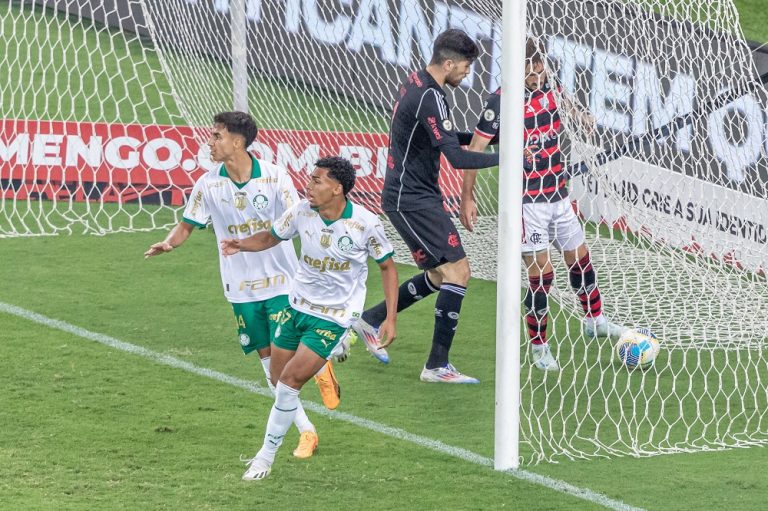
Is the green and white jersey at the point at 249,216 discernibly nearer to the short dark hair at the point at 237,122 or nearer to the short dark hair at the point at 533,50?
the short dark hair at the point at 237,122

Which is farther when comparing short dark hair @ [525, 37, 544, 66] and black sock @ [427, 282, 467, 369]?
black sock @ [427, 282, 467, 369]

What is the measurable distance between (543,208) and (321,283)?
2.34 m

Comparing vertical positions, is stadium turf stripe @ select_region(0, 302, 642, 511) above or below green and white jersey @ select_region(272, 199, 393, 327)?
below

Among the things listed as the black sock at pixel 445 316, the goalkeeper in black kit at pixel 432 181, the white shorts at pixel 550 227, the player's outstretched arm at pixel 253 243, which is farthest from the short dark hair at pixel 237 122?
the white shorts at pixel 550 227

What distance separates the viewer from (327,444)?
693cm

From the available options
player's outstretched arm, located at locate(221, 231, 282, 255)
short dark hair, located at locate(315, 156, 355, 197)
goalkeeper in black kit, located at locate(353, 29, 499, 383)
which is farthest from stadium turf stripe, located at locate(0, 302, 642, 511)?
short dark hair, located at locate(315, 156, 355, 197)

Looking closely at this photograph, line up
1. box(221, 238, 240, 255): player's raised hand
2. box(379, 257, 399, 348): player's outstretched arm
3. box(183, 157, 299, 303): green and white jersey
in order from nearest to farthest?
box(379, 257, 399, 348): player's outstretched arm → box(221, 238, 240, 255): player's raised hand → box(183, 157, 299, 303): green and white jersey

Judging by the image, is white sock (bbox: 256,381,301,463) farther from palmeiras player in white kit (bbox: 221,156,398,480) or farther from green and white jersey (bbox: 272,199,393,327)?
green and white jersey (bbox: 272,199,393,327)

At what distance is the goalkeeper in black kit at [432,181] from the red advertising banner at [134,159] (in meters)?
4.27

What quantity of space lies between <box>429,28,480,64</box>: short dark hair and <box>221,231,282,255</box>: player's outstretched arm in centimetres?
159

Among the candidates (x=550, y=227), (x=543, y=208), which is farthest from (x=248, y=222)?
(x=550, y=227)

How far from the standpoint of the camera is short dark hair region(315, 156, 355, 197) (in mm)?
6301

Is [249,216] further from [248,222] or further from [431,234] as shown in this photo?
[431,234]

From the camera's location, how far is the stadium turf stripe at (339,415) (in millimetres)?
6207
